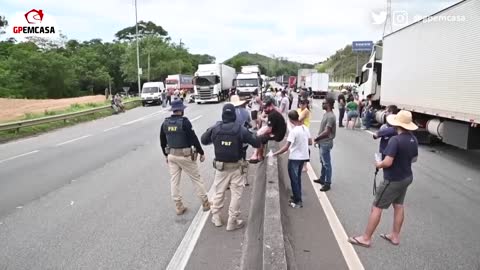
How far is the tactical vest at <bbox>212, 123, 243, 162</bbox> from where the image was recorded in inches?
221

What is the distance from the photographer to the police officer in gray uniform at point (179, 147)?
6289 mm

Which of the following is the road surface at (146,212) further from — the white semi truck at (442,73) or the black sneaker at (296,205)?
the white semi truck at (442,73)

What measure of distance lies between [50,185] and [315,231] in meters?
5.73

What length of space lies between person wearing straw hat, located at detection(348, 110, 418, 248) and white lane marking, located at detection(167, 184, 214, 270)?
79.5 inches

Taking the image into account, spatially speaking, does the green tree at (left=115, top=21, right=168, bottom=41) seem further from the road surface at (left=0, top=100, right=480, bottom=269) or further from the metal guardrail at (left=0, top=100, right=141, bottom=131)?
the road surface at (left=0, top=100, right=480, bottom=269)

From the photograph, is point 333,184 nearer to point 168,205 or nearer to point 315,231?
point 315,231

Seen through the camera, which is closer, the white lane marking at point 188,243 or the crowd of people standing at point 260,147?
the white lane marking at point 188,243

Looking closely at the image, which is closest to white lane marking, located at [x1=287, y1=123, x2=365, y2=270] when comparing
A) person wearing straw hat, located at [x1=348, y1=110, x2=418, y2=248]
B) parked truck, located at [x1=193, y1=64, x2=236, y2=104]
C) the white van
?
person wearing straw hat, located at [x1=348, y1=110, x2=418, y2=248]

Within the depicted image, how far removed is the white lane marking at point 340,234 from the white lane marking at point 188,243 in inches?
71.8

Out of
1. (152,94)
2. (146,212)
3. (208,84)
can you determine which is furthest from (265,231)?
(152,94)

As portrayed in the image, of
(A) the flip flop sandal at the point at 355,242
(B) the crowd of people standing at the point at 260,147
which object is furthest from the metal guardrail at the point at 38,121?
(A) the flip flop sandal at the point at 355,242

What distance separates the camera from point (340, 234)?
559 cm

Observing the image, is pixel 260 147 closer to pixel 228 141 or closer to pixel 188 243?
pixel 228 141

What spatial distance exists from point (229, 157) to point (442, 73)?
7935mm
